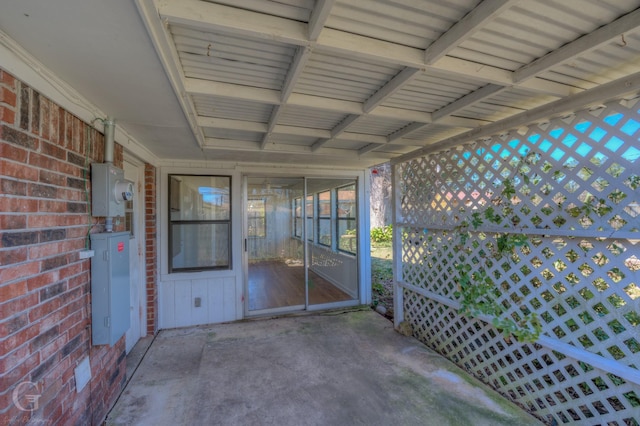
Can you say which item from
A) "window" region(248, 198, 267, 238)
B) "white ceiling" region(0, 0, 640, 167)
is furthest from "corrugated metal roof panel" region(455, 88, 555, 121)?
"window" region(248, 198, 267, 238)

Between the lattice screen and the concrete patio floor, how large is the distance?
0.34m

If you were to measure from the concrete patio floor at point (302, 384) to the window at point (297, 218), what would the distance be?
1.97 m

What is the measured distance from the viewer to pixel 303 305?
453 centimetres

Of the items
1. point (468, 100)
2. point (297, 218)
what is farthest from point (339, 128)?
point (297, 218)

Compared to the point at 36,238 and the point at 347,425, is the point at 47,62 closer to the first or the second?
the point at 36,238

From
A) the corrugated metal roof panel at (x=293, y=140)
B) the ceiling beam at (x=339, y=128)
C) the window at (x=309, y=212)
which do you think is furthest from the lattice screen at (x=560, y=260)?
the window at (x=309, y=212)

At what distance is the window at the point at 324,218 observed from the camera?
540 centimetres

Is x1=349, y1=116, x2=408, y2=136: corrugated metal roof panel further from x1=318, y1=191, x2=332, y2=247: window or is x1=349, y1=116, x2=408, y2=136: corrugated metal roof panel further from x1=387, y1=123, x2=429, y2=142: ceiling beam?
x1=318, y1=191, x2=332, y2=247: window

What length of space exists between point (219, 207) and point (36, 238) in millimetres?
2688

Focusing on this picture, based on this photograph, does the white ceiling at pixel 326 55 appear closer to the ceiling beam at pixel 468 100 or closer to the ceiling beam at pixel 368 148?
the ceiling beam at pixel 468 100

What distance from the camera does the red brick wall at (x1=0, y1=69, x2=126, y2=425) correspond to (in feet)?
4.18

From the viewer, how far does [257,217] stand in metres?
4.96

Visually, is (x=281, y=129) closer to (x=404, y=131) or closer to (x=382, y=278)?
(x=404, y=131)

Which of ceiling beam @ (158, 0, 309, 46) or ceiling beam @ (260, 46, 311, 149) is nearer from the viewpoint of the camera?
ceiling beam @ (158, 0, 309, 46)
